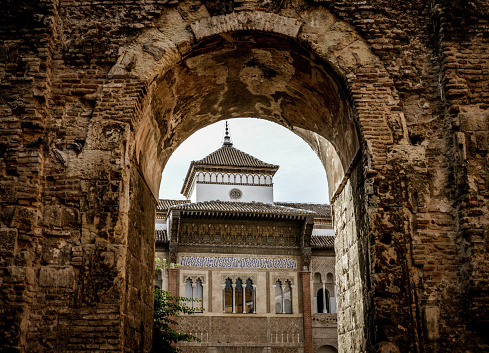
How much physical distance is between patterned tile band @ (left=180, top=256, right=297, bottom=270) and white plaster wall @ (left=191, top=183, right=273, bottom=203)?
5.48 m

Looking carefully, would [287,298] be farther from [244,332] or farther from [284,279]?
[244,332]

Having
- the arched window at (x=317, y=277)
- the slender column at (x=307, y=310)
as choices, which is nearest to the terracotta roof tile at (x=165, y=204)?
the slender column at (x=307, y=310)

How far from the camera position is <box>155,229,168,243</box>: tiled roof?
24688 millimetres

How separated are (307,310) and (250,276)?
2873 millimetres

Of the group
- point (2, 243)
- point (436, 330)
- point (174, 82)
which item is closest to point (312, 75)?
point (174, 82)

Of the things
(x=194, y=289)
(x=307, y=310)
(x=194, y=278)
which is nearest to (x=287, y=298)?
(x=307, y=310)

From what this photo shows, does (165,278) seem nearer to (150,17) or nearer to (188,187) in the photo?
(188,187)

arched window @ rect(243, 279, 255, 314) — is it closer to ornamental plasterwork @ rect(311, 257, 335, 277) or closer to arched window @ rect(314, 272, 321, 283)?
ornamental plasterwork @ rect(311, 257, 335, 277)

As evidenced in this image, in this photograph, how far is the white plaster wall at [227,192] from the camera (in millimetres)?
29703

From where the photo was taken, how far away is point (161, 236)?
25.2 m

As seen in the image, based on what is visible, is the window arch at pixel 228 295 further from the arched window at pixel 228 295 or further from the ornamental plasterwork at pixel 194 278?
the ornamental plasterwork at pixel 194 278

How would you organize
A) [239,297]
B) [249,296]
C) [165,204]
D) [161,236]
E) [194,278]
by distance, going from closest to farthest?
1. [194,278]
2. [239,297]
3. [249,296]
4. [161,236]
5. [165,204]

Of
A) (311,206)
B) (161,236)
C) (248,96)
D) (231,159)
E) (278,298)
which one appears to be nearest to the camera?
(248,96)

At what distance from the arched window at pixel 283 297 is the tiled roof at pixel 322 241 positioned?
2.23 m
